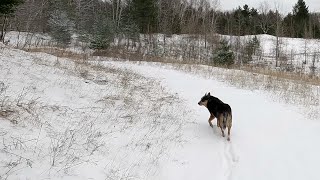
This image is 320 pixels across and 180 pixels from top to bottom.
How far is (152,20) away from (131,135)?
44.0m

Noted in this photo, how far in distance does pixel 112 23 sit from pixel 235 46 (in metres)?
18.0

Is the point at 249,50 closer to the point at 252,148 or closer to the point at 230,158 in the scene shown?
the point at 252,148

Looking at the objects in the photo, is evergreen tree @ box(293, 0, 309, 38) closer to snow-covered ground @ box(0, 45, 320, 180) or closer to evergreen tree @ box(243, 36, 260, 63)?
evergreen tree @ box(243, 36, 260, 63)

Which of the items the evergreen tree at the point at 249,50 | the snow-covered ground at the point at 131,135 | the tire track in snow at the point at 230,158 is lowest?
the tire track in snow at the point at 230,158

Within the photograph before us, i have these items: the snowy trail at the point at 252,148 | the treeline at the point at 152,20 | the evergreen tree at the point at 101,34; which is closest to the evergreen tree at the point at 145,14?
the treeline at the point at 152,20

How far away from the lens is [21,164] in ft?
12.7

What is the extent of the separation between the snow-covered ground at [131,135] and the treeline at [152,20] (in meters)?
21.3

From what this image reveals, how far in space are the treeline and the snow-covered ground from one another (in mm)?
21298

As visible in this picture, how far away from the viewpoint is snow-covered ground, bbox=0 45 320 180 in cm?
446

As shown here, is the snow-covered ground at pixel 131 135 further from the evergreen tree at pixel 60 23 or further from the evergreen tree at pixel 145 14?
the evergreen tree at pixel 145 14

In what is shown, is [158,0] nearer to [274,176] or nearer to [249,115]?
[249,115]

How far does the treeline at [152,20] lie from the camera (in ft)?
135

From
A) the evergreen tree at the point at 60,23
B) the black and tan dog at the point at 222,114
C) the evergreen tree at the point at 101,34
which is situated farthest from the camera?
the evergreen tree at the point at 60,23

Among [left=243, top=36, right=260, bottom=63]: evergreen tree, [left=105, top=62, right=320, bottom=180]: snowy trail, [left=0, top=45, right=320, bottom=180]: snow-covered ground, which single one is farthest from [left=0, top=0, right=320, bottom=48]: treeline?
[left=105, top=62, right=320, bottom=180]: snowy trail
